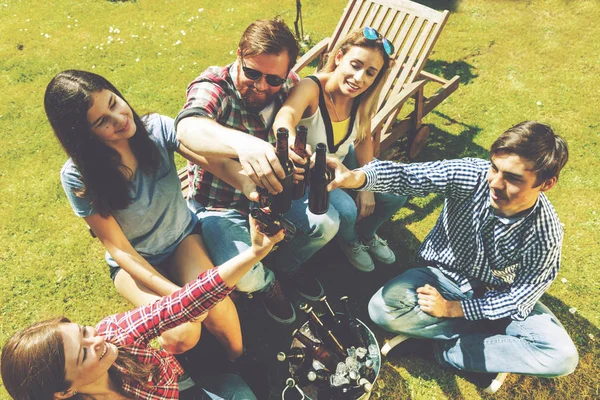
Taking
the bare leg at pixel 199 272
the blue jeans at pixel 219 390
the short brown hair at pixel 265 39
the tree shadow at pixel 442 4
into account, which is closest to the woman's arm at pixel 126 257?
the bare leg at pixel 199 272

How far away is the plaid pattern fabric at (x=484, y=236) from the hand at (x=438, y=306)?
0.07m

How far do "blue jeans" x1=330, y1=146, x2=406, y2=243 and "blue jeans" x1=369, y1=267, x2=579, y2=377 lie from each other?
0.70 meters

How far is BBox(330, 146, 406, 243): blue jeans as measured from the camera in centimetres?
366

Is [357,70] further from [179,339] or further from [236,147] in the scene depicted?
[179,339]

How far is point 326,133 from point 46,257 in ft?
10.7

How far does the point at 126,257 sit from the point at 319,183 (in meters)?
1.41

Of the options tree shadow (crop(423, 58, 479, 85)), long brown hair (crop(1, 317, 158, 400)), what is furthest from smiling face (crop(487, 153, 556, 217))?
tree shadow (crop(423, 58, 479, 85))

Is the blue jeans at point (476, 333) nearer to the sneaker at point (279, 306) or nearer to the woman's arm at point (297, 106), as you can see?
the sneaker at point (279, 306)

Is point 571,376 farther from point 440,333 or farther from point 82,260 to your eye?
point 82,260

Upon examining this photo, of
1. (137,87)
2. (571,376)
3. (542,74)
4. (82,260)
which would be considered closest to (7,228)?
(82,260)

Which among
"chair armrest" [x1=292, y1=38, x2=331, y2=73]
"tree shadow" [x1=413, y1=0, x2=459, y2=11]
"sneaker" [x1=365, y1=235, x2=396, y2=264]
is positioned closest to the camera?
"sneaker" [x1=365, y1=235, x2=396, y2=264]

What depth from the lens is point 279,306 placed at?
143 inches

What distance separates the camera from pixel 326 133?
3395 mm

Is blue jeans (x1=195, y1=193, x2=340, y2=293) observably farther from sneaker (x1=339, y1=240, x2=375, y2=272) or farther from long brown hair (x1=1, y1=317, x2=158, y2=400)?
long brown hair (x1=1, y1=317, x2=158, y2=400)
